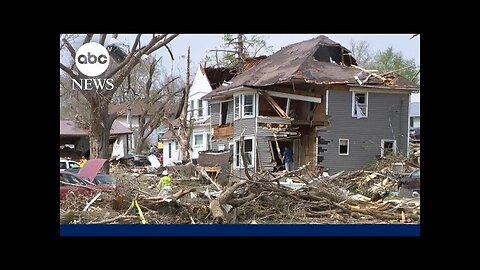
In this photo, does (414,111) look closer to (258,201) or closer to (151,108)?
(258,201)

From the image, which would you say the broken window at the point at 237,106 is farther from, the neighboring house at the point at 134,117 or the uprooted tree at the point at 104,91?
the uprooted tree at the point at 104,91

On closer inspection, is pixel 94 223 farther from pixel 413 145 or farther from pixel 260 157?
pixel 413 145

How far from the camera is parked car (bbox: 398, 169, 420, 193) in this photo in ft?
31.4

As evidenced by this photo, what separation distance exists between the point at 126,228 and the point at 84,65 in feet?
7.45

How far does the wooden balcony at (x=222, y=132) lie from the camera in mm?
9992

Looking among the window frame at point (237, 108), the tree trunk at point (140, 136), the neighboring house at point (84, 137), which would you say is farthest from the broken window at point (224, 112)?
the neighboring house at point (84, 137)

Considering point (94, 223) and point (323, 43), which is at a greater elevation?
point (323, 43)

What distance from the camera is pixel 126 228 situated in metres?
9.39

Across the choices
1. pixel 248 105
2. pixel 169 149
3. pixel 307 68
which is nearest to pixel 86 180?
pixel 169 149

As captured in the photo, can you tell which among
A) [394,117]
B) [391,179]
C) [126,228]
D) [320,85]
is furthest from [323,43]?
[126,228]

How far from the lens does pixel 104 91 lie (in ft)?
31.7

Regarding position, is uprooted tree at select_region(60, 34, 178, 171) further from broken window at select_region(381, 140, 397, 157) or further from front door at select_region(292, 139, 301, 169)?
broken window at select_region(381, 140, 397, 157)

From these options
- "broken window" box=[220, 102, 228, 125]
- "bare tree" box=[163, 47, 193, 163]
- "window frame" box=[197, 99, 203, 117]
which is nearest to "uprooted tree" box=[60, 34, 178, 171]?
"bare tree" box=[163, 47, 193, 163]

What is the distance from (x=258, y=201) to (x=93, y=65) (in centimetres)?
291
